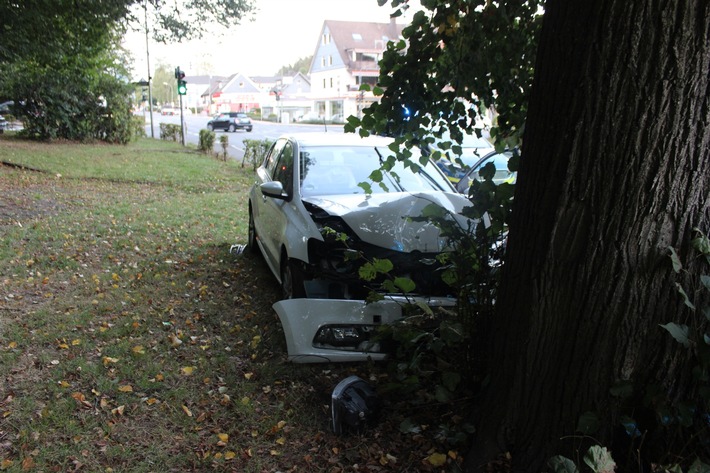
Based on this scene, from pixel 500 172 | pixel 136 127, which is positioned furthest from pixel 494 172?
pixel 136 127

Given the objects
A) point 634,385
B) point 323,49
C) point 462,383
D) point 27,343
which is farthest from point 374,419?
point 323,49

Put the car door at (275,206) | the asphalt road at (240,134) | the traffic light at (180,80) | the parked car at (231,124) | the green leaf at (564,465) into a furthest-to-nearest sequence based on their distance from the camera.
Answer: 1. the parked car at (231,124)
2. the asphalt road at (240,134)
3. the traffic light at (180,80)
4. the car door at (275,206)
5. the green leaf at (564,465)

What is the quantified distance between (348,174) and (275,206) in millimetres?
772

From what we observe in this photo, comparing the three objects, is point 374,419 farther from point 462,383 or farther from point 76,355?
point 76,355

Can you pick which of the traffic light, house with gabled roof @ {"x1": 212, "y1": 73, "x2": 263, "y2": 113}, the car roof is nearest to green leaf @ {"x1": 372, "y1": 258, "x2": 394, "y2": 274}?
the car roof

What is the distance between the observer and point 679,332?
2.33 m

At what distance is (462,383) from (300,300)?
123 centimetres

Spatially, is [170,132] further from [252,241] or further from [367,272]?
[367,272]

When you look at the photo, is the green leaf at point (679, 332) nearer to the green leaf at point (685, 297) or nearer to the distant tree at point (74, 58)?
the green leaf at point (685, 297)

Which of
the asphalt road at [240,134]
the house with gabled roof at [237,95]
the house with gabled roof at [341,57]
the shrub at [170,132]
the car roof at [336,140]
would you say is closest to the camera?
the car roof at [336,140]

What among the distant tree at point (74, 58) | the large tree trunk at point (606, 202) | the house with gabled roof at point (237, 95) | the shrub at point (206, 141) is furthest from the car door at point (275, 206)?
the house with gabled roof at point (237, 95)

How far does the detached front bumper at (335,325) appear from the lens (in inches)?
152

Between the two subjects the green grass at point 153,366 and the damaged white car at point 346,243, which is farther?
the damaged white car at point 346,243

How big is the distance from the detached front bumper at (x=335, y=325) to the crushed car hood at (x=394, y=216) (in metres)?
0.45
